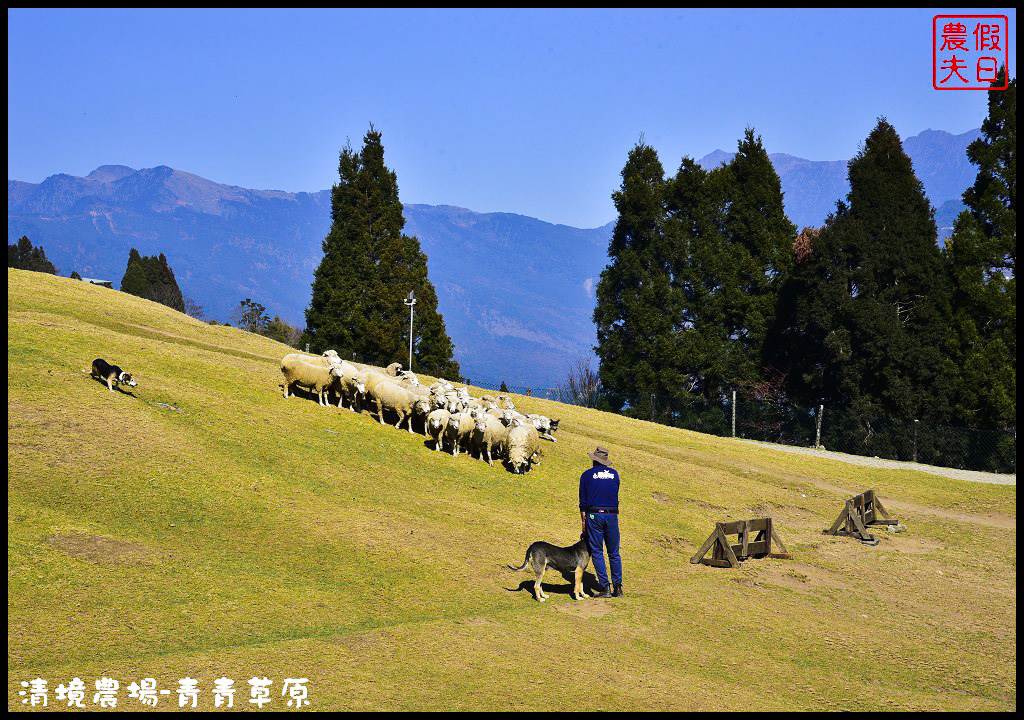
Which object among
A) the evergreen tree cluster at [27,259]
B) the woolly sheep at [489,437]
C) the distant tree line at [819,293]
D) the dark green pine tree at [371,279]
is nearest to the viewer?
the woolly sheep at [489,437]

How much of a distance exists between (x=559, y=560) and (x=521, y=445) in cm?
1001

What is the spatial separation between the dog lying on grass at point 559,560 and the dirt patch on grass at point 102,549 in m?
6.64

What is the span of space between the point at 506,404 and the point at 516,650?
17814 millimetres

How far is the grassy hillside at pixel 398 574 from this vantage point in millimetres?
12625

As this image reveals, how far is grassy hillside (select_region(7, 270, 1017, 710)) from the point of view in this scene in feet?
41.4

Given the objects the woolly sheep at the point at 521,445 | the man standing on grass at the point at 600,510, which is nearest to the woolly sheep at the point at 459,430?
the woolly sheep at the point at 521,445

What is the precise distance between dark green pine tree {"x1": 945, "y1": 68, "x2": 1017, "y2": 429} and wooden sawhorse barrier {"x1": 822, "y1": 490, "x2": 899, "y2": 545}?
71.2 ft

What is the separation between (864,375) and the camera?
50.0m

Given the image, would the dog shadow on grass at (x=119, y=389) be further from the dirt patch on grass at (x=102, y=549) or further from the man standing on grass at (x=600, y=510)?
the man standing on grass at (x=600, y=510)

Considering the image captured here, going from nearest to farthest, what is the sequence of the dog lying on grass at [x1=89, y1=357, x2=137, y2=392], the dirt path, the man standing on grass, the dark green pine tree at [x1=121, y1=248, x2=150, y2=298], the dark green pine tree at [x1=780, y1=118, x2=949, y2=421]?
the man standing on grass, the dog lying on grass at [x1=89, y1=357, x2=137, y2=392], the dirt path, the dark green pine tree at [x1=780, y1=118, x2=949, y2=421], the dark green pine tree at [x1=121, y1=248, x2=150, y2=298]

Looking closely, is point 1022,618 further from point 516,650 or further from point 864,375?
point 864,375

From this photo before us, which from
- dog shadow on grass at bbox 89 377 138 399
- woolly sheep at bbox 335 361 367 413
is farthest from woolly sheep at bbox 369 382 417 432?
dog shadow on grass at bbox 89 377 138 399

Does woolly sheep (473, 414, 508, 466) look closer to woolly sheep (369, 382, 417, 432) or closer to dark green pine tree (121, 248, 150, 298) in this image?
woolly sheep (369, 382, 417, 432)

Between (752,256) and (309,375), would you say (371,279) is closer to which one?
(752,256)
